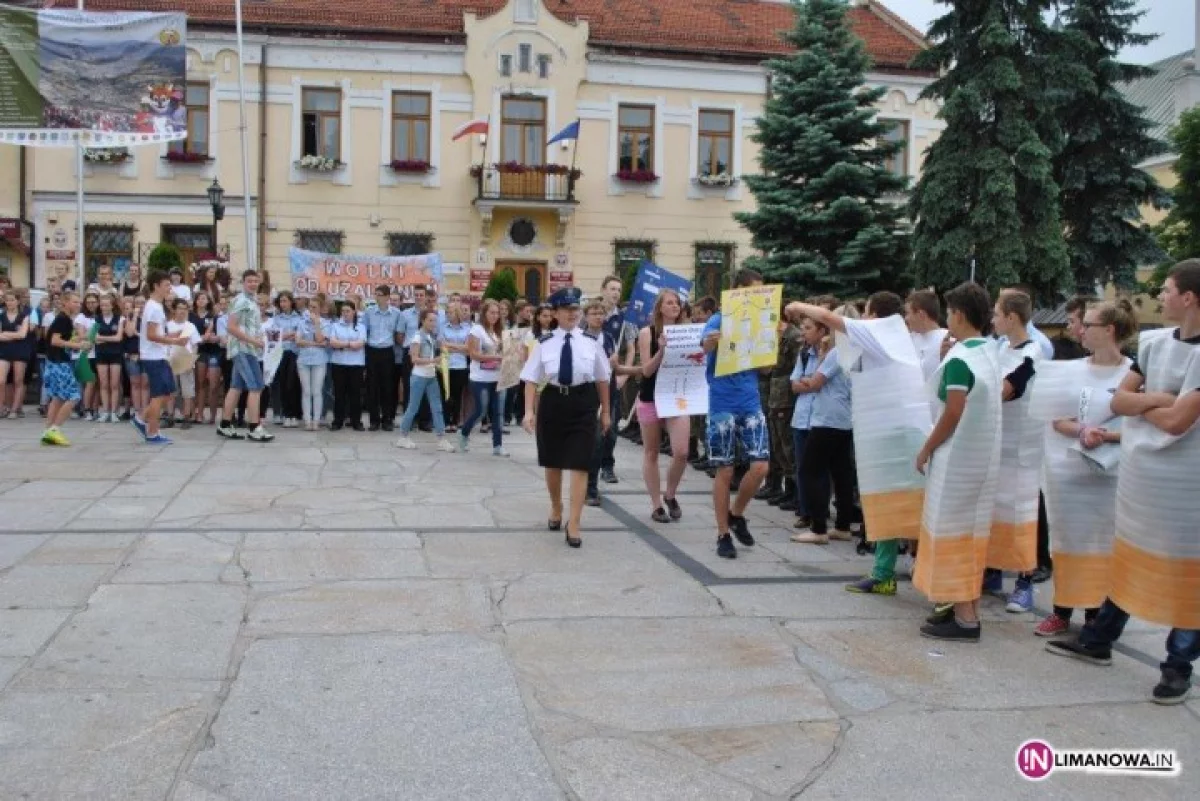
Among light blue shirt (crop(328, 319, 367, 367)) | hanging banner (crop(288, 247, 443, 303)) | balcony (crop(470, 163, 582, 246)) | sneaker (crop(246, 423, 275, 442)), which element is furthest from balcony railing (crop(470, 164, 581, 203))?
sneaker (crop(246, 423, 275, 442))

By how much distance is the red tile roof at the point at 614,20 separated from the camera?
3092 cm

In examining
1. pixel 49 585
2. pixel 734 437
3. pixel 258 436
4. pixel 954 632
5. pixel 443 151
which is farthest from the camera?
pixel 443 151

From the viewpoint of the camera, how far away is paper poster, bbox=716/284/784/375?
24.8ft

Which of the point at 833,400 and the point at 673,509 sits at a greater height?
the point at 833,400

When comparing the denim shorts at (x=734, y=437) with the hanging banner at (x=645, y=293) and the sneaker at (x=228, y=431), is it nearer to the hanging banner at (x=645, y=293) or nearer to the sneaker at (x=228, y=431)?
the hanging banner at (x=645, y=293)

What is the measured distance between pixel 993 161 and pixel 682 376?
1416cm

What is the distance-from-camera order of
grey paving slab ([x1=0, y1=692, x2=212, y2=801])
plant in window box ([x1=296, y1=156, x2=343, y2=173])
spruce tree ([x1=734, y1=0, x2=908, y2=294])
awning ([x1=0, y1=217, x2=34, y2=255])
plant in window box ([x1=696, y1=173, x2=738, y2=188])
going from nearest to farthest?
→ grey paving slab ([x1=0, y1=692, x2=212, y2=801])
spruce tree ([x1=734, y1=0, x2=908, y2=294])
awning ([x1=0, y1=217, x2=34, y2=255])
plant in window box ([x1=296, y1=156, x2=343, y2=173])
plant in window box ([x1=696, y1=173, x2=738, y2=188])

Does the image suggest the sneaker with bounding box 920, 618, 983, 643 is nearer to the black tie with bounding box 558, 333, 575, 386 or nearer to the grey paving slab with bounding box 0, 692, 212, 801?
the black tie with bounding box 558, 333, 575, 386

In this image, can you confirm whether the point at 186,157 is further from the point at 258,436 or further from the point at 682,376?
the point at 682,376

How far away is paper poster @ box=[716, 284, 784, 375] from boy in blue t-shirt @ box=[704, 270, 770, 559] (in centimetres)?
15

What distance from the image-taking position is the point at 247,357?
13.3 meters

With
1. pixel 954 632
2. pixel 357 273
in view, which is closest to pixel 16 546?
pixel 954 632

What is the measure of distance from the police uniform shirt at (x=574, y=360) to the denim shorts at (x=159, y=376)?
20.9ft

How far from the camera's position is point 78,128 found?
71.1 ft
